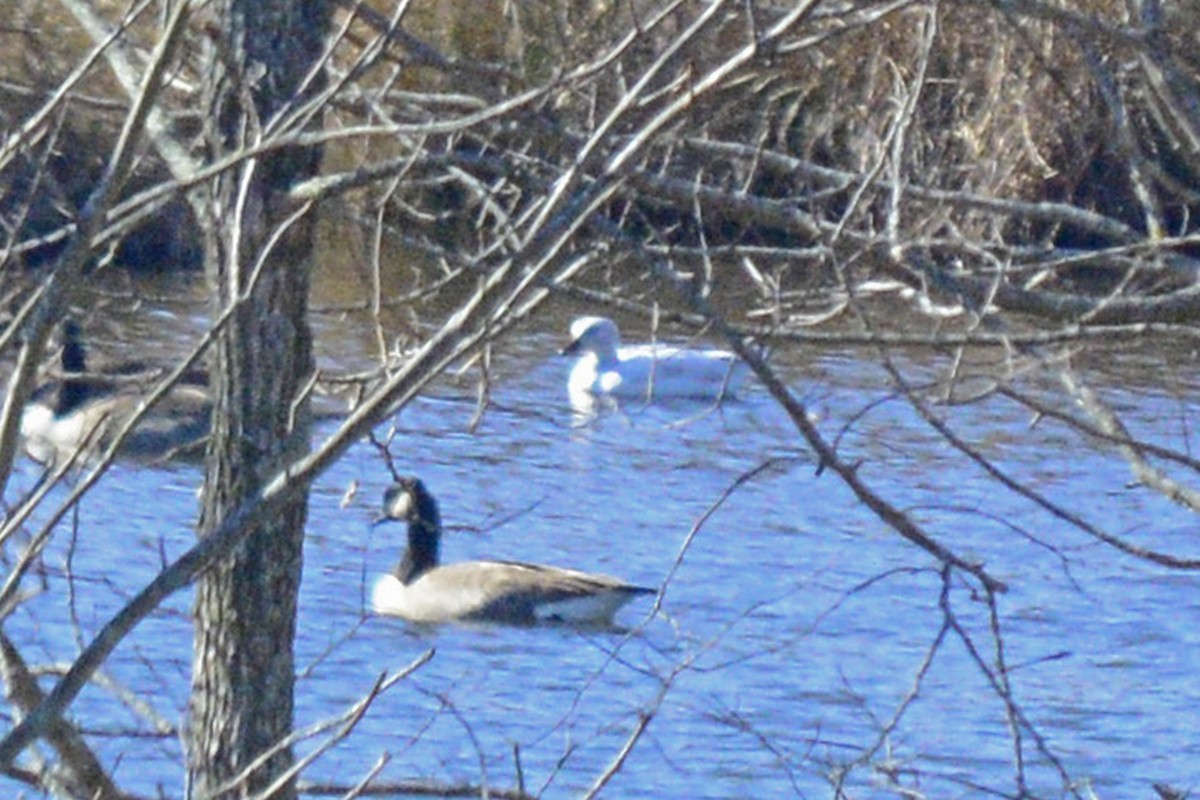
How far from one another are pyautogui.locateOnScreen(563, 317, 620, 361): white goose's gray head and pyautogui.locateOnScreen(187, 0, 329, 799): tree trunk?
40.4 ft

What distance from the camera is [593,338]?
16.4 metres

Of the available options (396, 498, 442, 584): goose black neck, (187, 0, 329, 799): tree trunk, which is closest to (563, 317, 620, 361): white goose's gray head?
(396, 498, 442, 584): goose black neck

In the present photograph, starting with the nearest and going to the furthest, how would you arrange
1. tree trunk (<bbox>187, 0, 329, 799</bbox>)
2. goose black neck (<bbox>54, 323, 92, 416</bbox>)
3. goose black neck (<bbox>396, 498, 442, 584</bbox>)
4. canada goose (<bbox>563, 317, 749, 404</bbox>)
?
1. tree trunk (<bbox>187, 0, 329, 799</bbox>)
2. goose black neck (<bbox>396, 498, 442, 584</bbox>)
3. goose black neck (<bbox>54, 323, 92, 416</bbox>)
4. canada goose (<bbox>563, 317, 749, 404</bbox>)

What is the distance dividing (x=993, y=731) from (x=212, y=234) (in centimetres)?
569

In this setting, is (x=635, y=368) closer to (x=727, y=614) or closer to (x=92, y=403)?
(x=92, y=403)

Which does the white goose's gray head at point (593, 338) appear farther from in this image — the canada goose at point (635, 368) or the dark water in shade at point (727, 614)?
the dark water in shade at point (727, 614)

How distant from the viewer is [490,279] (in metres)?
2.26

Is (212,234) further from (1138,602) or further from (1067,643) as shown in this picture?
(1138,602)

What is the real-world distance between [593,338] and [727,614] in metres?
6.34

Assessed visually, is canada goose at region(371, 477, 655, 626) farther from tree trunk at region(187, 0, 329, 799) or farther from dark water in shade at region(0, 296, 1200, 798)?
tree trunk at region(187, 0, 329, 799)

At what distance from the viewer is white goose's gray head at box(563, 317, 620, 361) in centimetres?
1634

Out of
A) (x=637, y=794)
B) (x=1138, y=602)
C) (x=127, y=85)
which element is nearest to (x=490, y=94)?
(x=127, y=85)

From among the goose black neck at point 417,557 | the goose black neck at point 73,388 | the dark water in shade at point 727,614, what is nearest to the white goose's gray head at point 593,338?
the dark water in shade at point 727,614

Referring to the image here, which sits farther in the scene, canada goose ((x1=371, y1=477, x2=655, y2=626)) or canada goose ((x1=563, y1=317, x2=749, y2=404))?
canada goose ((x1=563, y1=317, x2=749, y2=404))
